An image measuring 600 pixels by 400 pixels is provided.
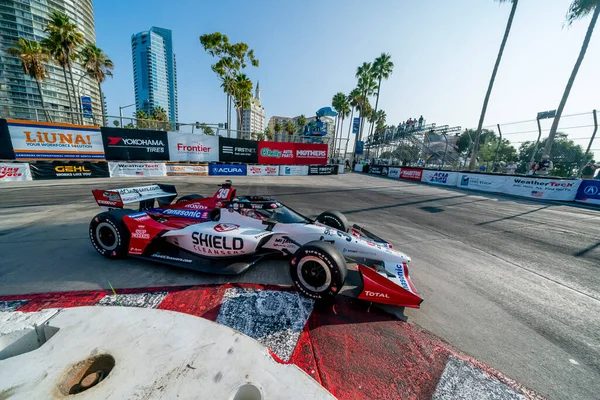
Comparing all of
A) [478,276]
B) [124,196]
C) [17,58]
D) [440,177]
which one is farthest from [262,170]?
[17,58]

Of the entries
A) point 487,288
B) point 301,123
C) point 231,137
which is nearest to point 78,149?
A: point 231,137

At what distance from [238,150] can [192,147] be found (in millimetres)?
3373

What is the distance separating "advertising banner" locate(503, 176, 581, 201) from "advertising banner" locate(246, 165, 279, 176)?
1602cm

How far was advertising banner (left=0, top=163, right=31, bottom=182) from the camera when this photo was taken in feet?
37.0

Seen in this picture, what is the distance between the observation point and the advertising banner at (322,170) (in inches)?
863

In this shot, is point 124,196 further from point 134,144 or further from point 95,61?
point 95,61

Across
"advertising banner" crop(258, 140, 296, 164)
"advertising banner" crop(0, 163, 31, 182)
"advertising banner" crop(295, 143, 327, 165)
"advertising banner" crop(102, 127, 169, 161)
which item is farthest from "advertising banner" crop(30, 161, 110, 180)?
"advertising banner" crop(295, 143, 327, 165)

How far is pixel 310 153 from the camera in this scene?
2250 centimetres

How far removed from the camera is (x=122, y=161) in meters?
14.4

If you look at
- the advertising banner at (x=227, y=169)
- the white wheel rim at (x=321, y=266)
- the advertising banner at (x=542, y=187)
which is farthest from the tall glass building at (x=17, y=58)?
the advertising banner at (x=542, y=187)

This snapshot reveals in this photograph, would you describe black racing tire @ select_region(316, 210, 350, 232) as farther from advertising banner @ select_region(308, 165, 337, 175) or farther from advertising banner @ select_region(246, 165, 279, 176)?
advertising banner @ select_region(308, 165, 337, 175)

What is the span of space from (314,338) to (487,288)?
120 inches

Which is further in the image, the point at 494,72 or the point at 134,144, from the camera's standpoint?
the point at 494,72

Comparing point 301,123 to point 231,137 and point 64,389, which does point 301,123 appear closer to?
point 231,137
